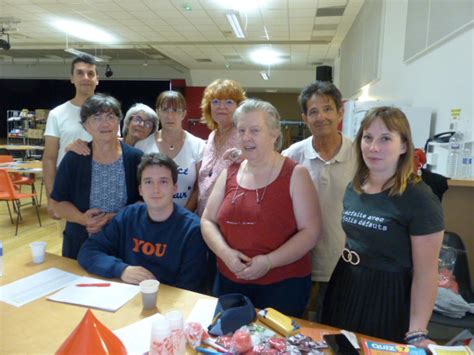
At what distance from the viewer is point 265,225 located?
155 cm

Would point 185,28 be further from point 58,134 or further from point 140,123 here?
point 58,134

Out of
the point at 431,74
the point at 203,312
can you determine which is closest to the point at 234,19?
the point at 431,74

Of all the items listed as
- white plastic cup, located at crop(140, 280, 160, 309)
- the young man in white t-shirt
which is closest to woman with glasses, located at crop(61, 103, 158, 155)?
the young man in white t-shirt

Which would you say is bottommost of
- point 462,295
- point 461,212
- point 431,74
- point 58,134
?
point 462,295

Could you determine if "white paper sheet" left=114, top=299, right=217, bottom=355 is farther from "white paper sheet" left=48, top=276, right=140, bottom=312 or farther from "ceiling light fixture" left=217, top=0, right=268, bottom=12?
"ceiling light fixture" left=217, top=0, right=268, bottom=12

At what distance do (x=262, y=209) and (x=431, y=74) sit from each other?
8.84ft

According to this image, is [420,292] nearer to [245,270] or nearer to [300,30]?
[245,270]

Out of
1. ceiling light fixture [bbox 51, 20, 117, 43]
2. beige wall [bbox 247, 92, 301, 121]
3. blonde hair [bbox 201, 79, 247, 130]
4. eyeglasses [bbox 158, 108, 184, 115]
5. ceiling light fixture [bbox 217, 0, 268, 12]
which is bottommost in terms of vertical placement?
eyeglasses [bbox 158, 108, 184, 115]

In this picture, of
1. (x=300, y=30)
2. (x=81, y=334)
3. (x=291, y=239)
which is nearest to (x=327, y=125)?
(x=291, y=239)

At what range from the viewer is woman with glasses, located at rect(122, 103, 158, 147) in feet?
8.27

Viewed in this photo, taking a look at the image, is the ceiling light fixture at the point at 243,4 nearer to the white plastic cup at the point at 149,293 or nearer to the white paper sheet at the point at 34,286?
the white paper sheet at the point at 34,286

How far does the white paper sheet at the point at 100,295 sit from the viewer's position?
1.44 m

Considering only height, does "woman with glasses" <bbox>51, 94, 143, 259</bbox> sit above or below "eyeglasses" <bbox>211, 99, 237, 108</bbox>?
below

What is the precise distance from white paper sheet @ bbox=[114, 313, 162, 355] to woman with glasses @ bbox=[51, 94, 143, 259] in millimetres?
766
